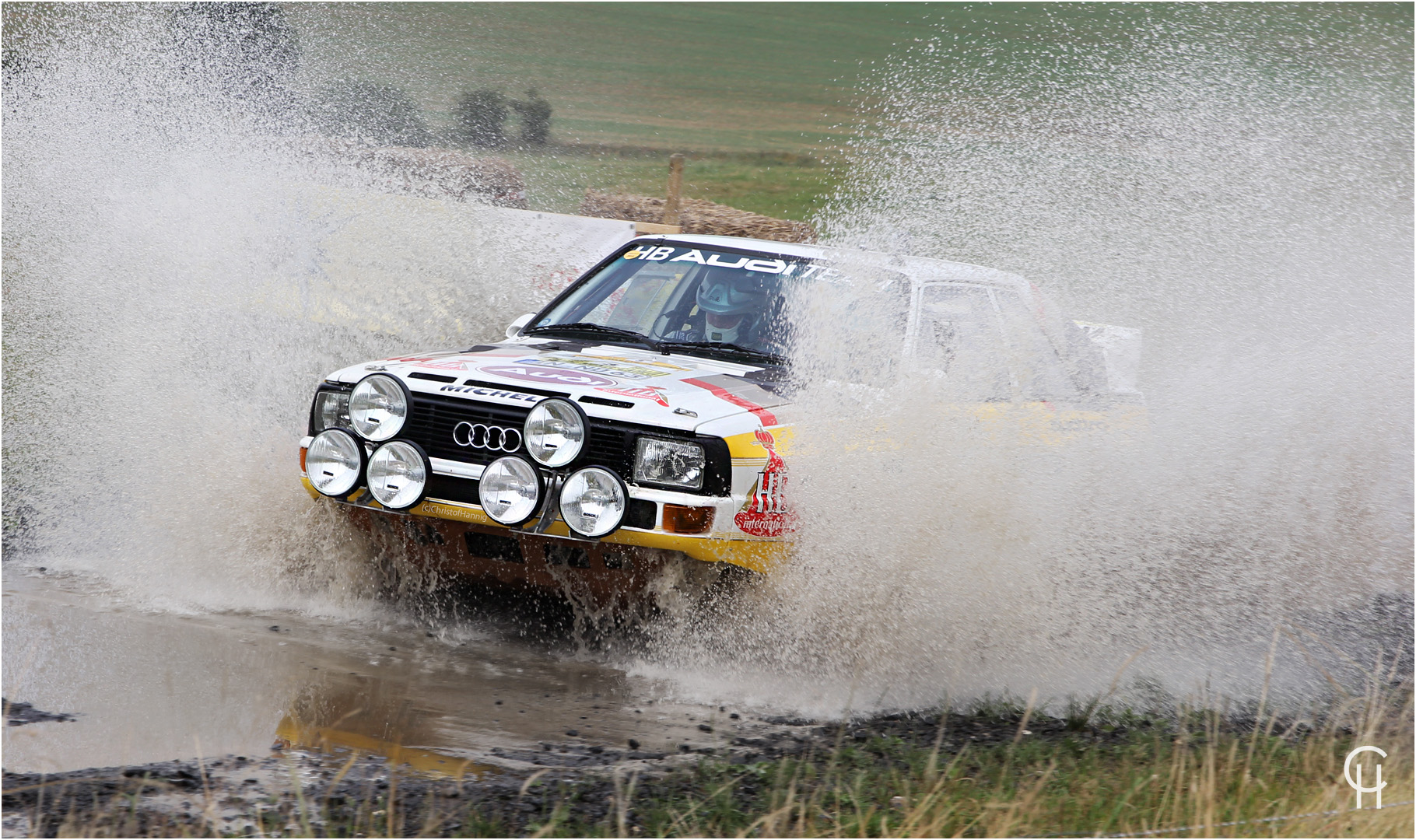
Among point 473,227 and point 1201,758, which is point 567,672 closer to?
point 1201,758

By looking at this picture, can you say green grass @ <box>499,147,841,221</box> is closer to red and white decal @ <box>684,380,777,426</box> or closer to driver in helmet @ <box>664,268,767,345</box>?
driver in helmet @ <box>664,268,767,345</box>

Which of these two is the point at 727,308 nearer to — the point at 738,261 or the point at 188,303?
the point at 738,261

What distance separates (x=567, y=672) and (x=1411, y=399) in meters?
3.96

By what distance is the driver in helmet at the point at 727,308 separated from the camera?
504 centimetres

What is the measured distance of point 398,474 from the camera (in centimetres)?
417

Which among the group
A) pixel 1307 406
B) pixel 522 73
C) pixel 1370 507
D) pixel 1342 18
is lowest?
pixel 1370 507

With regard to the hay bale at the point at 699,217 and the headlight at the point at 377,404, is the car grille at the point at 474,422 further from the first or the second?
the hay bale at the point at 699,217

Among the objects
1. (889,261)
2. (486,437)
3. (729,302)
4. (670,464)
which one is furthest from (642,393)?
(889,261)

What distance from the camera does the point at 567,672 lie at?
14.1ft

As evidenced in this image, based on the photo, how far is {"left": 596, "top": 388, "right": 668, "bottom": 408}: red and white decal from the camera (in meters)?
4.11

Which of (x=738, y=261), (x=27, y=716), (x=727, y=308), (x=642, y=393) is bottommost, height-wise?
(x=27, y=716)

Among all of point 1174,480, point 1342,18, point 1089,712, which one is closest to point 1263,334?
point 1174,480

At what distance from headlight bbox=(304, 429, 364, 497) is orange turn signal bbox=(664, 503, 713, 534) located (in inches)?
42.1

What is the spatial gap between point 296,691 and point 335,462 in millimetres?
797
